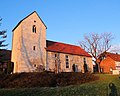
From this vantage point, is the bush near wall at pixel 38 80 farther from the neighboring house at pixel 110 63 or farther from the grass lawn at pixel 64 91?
the neighboring house at pixel 110 63

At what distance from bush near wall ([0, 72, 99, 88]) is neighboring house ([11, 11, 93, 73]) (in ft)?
46.6

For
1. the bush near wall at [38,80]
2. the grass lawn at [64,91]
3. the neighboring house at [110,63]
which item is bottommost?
the grass lawn at [64,91]

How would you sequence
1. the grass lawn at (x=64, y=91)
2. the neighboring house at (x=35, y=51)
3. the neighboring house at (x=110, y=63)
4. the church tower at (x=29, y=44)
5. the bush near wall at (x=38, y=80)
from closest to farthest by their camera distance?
the grass lawn at (x=64, y=91) → the bush near wall at (x=38, y=80) → the church tower at (x=29, y=44) → the neighboring house at (x=35, y=51) → the neighboring house at (x=110, y=63)

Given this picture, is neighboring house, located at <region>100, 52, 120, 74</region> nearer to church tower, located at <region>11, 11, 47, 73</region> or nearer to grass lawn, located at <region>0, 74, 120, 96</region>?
church tower, located at <region>11, 11, 47, 73</region>

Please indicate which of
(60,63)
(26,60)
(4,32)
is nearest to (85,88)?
(26,60)

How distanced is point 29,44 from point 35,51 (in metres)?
1.80

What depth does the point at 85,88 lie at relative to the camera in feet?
45.5

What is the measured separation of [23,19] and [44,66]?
32.8 ft

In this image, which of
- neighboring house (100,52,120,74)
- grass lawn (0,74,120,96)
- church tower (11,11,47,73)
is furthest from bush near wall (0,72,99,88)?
neighboring house (100,52,120,74)

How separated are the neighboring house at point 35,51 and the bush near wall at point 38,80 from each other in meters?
14.2

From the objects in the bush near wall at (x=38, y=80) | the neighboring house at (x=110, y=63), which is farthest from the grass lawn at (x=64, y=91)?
the neighboring house at (x=110, y=63)

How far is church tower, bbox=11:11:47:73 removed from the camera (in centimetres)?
3130

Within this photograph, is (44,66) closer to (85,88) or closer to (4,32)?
(4,32)

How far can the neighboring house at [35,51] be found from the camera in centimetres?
3150
